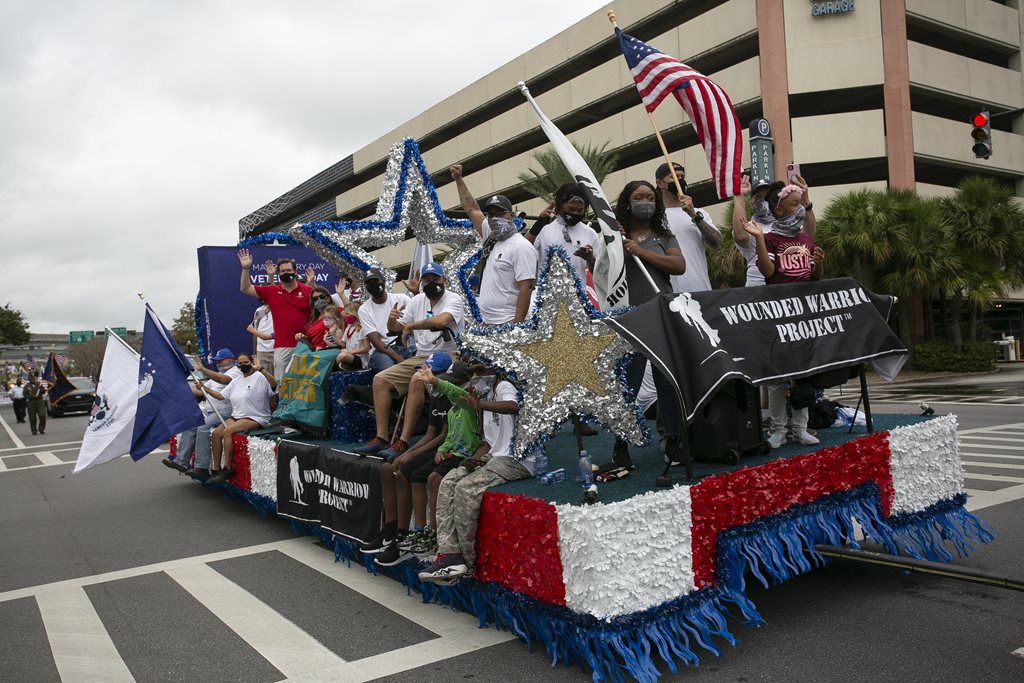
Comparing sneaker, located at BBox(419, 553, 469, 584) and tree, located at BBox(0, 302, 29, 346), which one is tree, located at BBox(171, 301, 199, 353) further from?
sneaker, located at BBox(419, 553, 469, 584)

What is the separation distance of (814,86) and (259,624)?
84.7 ft

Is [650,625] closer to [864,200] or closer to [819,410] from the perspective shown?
[819,410]

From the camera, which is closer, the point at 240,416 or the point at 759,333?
the point at 759,333

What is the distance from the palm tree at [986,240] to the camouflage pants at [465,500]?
21489 mm

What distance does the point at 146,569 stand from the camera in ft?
22.0

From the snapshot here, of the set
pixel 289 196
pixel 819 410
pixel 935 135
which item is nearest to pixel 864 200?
pixel 935 135

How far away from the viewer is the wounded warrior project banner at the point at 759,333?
4023mm

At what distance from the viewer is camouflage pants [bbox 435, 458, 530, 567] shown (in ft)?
14.5

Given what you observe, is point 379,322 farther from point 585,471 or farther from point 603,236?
point 585,471

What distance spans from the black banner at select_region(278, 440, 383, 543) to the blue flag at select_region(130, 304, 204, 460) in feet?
6.13

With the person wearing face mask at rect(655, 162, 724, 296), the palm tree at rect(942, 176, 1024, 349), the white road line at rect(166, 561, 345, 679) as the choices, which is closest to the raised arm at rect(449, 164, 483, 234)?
the person wearing face mask at rect(655, 162, 724, 296)

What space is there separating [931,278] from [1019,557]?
61.3 feet

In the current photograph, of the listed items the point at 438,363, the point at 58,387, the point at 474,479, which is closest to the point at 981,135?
the point at 438,363

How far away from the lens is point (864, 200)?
73.9ft
